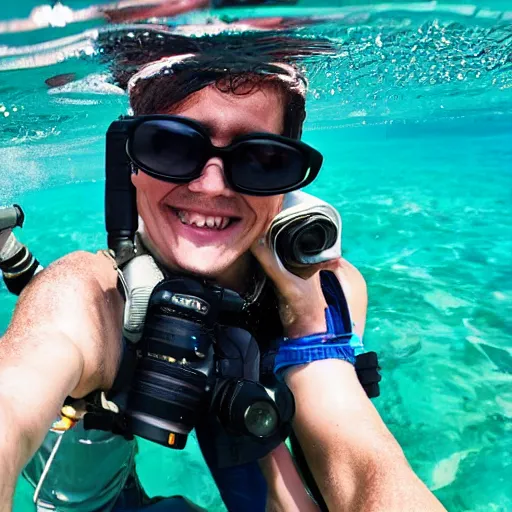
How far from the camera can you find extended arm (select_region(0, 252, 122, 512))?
1.24m

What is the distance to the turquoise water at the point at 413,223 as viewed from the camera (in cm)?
361

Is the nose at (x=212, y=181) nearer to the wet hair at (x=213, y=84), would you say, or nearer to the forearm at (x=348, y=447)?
the wet hair at (x=213, y=84)

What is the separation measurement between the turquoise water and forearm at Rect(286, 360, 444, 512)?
1505mm

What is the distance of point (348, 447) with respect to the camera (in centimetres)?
202

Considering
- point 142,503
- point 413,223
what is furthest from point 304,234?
point 413,223

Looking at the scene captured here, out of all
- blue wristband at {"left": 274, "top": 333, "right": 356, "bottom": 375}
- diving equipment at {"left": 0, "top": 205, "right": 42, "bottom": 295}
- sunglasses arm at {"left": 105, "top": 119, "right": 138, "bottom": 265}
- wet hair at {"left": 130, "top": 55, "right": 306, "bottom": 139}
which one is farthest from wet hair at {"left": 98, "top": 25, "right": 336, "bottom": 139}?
diving equipment at {"left": 0, "top": 205, "right": 42, "bottom": 295}

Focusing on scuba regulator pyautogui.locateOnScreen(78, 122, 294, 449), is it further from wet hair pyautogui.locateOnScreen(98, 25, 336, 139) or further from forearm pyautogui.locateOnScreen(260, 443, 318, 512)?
wet hair pyautogui.locateOnScreen(98, 25, 336, 139)

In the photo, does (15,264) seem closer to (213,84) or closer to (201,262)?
(201,262)

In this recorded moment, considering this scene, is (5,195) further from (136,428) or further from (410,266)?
(136,428)

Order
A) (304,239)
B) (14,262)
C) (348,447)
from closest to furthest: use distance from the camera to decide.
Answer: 1. (348,447)
2. (304,239)
3. (14,262)

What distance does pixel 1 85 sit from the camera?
475 centimetres

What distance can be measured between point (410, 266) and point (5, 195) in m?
10.6

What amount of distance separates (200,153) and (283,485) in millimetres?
1616

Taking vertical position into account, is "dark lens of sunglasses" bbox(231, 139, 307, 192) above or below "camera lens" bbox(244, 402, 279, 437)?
above
